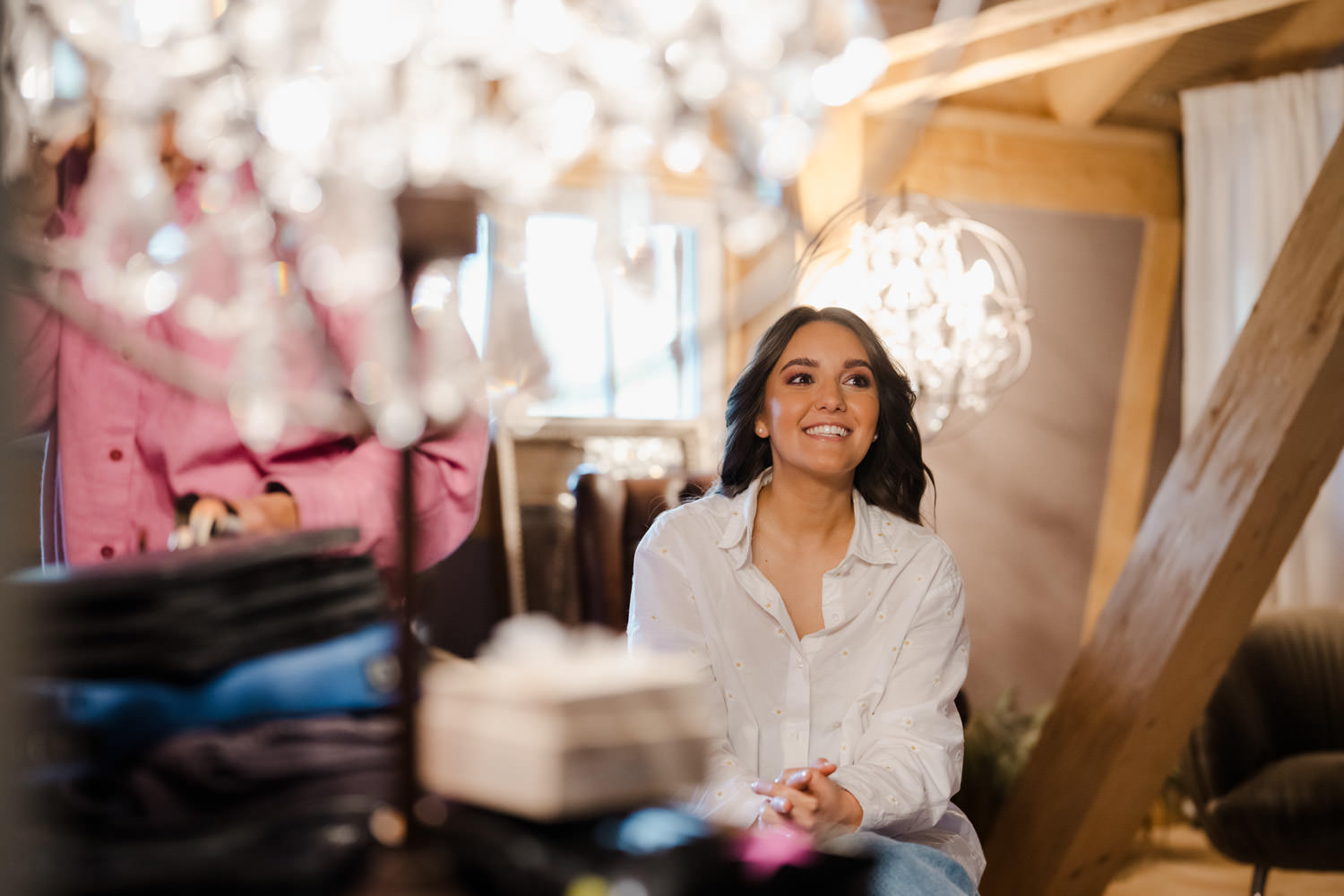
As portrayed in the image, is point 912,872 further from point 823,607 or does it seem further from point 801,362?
point 801,362

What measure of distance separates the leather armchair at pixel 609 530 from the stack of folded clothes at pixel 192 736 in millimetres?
1919

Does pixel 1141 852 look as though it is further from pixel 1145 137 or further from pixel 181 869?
pixel 181 869

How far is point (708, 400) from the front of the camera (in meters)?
4.23

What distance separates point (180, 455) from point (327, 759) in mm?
562

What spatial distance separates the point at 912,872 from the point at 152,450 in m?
0.94

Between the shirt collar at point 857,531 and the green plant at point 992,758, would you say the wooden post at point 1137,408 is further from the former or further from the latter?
the shirt collar at point 857,531

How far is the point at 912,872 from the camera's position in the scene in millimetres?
1200

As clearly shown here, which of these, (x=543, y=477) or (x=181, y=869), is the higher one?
(x=181, y=869)

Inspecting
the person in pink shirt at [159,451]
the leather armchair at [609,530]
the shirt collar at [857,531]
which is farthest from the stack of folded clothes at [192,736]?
the leather armchair at [609,530]

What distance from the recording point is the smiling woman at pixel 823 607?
1344 millimetres

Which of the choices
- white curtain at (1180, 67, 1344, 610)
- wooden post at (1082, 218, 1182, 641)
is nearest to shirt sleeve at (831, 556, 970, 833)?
white curtain at (1180, 67, 1344, 610)

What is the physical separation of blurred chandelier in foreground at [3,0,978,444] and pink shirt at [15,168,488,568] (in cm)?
59

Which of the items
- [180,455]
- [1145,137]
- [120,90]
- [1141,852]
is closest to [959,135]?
[1145,137]

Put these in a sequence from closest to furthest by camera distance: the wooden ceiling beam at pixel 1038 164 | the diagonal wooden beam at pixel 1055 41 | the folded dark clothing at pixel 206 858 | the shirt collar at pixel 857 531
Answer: the folded dark clothing at pixel 206 858 < the shirt collar at pixel 857 531 < the diagonal wooden beam at pixel 1055 41 < the wooden ceiling beam at pixel 1038 164
